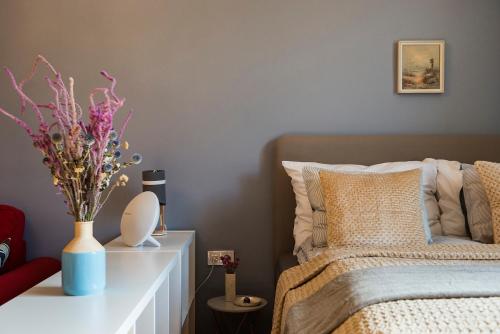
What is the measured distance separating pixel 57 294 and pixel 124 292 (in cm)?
21

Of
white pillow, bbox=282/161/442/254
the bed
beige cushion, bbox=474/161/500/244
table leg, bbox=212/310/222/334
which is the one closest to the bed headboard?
the bed

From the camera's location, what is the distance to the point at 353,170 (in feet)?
9.07

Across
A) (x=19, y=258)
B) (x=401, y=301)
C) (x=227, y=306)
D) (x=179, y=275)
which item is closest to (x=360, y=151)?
(x=227, y=306)

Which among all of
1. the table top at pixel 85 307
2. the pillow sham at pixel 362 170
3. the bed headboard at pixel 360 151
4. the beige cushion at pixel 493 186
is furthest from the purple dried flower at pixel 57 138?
the beige cushion at pixel 493 186

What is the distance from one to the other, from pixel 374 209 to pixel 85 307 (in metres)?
1.35

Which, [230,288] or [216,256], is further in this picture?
[216,256]

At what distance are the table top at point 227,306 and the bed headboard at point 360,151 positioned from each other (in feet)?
1.22

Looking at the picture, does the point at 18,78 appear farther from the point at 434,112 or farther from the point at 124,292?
the point at 434,112

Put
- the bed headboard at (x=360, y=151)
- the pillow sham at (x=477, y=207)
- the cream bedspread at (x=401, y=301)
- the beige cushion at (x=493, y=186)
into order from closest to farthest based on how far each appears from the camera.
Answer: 1. the cream bedspread at (x=401, y=301)
2. the beige cushion at (x=493, y=186)
3. the pillow sham at (x=477, y=207)
4. the bed headboard at (x=360, y=151)

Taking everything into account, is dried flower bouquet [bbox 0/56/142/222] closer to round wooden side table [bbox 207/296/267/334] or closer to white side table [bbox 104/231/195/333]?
white side table [bbox 104/231/195/333]

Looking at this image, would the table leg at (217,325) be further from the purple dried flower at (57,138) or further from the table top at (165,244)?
the purple dried flower at (57,138)

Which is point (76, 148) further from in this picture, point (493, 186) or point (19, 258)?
point (493, 186)

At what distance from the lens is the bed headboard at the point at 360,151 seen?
9.67ft

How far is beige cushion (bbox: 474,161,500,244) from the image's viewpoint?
7.98 feet
